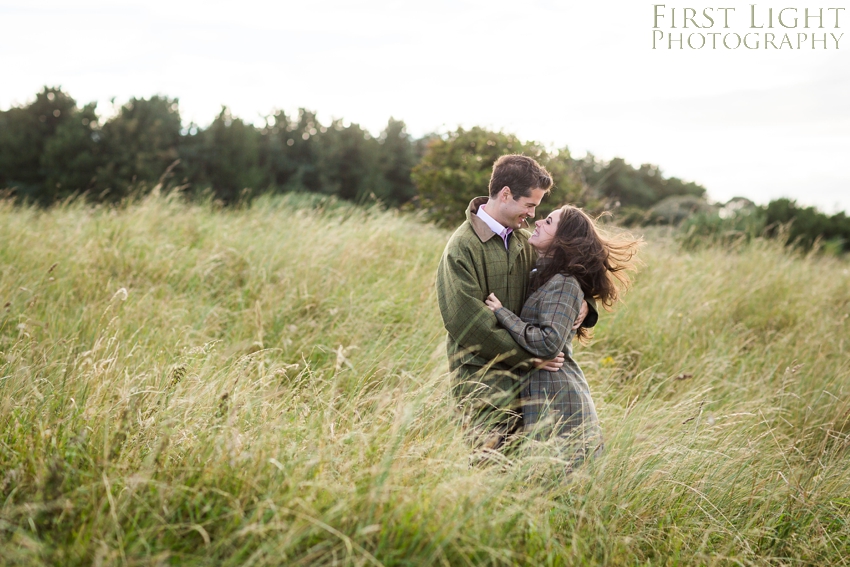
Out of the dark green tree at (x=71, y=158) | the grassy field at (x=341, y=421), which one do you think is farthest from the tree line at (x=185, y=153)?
the grassy field at (x=341, y=421)

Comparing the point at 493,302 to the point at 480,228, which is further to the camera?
the point at 480,228

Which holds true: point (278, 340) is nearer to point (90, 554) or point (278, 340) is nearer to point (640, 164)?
point (90, 554)

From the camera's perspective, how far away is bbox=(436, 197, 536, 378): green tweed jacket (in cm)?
316

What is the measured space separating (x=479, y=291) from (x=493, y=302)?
98mm

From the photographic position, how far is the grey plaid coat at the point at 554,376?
3.14 m

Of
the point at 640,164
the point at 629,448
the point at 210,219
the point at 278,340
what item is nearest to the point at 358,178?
the point at 640,164

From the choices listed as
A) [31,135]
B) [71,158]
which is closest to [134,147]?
[71,158]

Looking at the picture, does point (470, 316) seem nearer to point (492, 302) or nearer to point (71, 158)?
point (492, 302)

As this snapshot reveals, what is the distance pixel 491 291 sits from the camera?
338 centimetres

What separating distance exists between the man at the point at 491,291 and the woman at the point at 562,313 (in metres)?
0.08

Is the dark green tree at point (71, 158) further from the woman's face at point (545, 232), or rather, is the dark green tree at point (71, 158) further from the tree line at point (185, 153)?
the woman's face at point (545, 232)

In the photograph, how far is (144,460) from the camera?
94.0 inches

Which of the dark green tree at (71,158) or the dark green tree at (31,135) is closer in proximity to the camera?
the dark green tree at (71,158)

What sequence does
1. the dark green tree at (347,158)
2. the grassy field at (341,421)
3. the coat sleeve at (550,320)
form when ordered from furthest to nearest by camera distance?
the dark green tree at (347,158) < the coat sleeve at (550,320) < the grassy field at (341,421)
